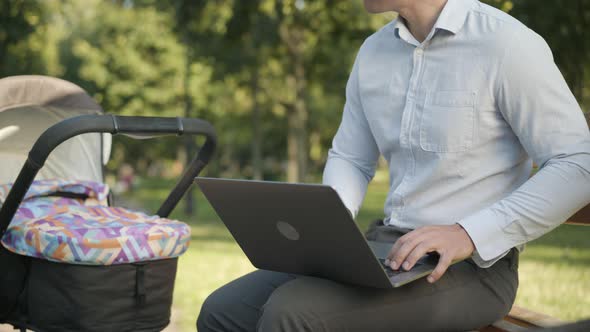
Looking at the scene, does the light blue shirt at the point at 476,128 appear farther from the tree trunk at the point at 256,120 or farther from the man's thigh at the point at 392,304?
the tree trunk at the point at 256,120

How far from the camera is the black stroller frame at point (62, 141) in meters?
2.60

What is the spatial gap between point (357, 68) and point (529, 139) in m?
0.68

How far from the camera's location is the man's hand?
179 cm

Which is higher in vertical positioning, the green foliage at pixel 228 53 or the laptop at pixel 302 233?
the laptop at pixel 302 233

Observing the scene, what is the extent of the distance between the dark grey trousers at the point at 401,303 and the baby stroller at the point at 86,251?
1.12m

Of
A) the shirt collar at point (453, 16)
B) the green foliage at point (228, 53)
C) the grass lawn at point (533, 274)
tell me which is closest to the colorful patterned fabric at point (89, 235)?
the shirt collar at point (453, 16)

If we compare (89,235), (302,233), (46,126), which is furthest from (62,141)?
(46,126)

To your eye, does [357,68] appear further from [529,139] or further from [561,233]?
[561,233]

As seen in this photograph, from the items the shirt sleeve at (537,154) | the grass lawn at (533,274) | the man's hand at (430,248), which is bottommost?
the grass lawn at (533,274)

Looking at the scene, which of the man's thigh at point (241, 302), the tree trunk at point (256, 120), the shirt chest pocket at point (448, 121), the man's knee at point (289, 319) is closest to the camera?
the man's knee at point (289, 319)

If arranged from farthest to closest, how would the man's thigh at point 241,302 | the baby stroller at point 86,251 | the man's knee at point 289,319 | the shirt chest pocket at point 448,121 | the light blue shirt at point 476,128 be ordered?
the baby stroller at point 86,251 → the man's thigh at point 241,302 → the shirt chest pocket at point 448,121 → the light blue shirt at point 476,128 → the man's knee at point 289,319

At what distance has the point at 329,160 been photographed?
Answer: 2.50 m

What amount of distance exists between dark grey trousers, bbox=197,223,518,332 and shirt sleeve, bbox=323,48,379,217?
576mm

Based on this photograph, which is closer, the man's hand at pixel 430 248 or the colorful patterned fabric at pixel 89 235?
the man's hand at pixel 430 248
